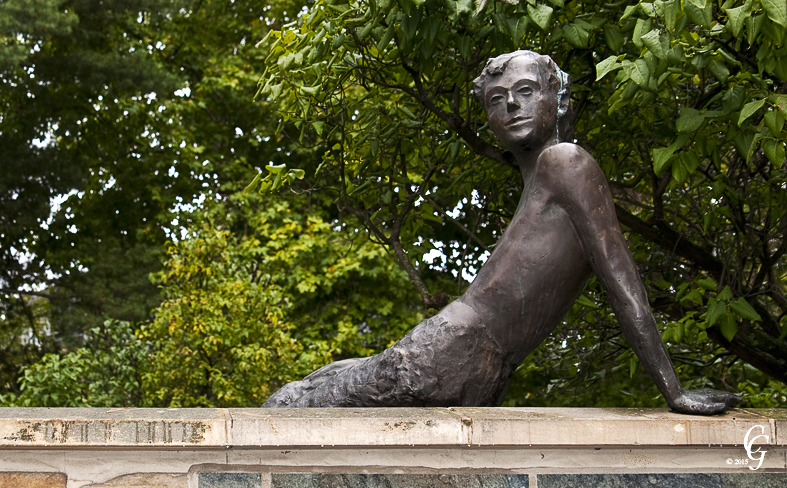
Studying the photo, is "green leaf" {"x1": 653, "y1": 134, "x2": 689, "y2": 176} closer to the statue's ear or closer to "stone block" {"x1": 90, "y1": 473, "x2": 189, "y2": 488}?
the statue's ear

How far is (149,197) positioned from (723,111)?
12837 millimetres

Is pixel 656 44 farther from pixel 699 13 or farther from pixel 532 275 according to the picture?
pixel 532 275

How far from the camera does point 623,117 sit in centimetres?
565

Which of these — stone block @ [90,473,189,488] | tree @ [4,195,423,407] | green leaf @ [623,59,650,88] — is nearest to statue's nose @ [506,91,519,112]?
green leaf @ [623,59,650,88]

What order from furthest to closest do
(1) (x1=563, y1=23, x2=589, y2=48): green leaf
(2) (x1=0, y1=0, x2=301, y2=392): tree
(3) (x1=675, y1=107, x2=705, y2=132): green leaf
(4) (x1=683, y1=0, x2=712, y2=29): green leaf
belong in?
(2) (x1=0, y1=0, x2=301, y2=392): tree, (1) (x1=563, y1=23, x2=589, y2=48): green leaf, (3) (x1=675, y1=107, x2=705, y2=132): green leaf, (4) (x1=683, y1=0, x2=712, y2=29): green leaf

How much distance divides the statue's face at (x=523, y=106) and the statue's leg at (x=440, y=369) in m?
0.72

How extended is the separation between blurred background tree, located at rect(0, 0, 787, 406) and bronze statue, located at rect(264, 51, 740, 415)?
0.38m

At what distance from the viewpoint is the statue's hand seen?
3.07 metres

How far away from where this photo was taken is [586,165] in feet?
10.7

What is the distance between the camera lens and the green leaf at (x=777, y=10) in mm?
3062

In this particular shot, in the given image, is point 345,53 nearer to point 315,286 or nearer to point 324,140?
point 324,140

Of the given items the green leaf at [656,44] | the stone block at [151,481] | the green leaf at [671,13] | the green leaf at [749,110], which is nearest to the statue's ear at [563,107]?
the green leaf at [656,44]

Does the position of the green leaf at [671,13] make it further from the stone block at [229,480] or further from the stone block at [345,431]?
the stone block at [229,480]

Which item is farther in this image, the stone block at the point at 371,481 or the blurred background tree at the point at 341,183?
the blurred background tree at the point at 341,183
